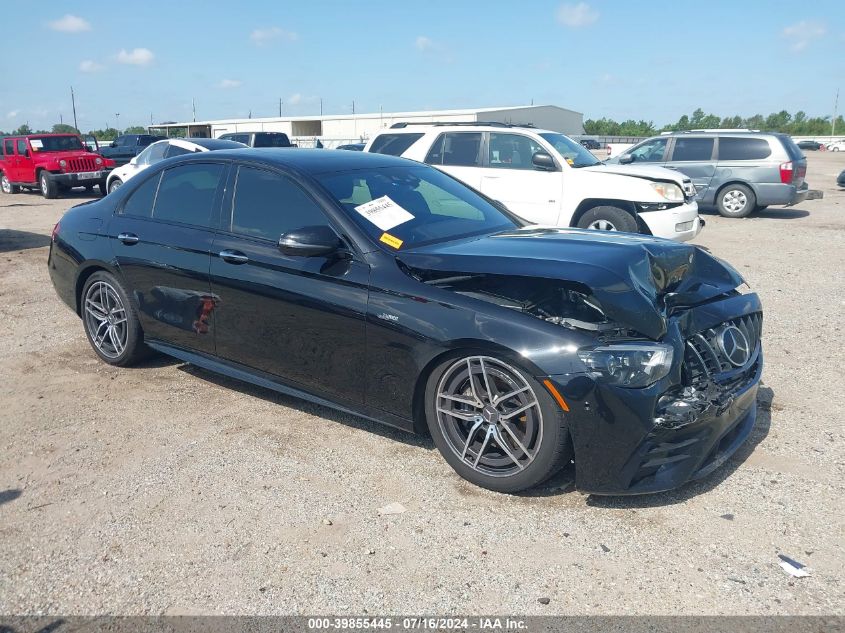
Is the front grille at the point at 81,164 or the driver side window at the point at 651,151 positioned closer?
the driver side window at the point at 651,151

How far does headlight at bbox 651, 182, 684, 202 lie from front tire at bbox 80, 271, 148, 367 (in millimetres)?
6829

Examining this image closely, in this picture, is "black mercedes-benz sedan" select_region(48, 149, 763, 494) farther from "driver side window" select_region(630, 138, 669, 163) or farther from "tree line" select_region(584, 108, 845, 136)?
"tree line" select_region(584, 108, 845, 136)

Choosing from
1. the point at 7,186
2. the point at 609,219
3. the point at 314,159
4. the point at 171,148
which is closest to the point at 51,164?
the point at 7,186

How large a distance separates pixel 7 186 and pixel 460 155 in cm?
1756

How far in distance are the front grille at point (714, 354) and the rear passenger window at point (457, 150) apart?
21.8 feet

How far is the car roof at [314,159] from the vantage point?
4434 mm

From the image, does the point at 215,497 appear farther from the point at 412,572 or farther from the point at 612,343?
the point at 612,343

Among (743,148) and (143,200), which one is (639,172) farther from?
(143,200)

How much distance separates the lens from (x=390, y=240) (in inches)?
156

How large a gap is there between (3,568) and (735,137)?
15.2 meters

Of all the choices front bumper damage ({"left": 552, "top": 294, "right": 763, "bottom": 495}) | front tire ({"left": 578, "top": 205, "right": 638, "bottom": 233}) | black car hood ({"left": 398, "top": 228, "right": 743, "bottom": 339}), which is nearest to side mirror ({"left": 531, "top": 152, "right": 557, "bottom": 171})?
front tire ({"left": 578, "top": 205, "right": 638, "bottom": 233})

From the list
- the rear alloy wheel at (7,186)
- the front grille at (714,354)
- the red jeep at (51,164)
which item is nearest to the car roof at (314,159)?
the front grille at (714,354)

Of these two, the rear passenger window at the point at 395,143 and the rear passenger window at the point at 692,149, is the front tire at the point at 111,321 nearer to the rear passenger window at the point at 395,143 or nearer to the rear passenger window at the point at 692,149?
the rear passenger window at the point at 395,143

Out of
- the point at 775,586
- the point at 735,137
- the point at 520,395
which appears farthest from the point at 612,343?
the point at 735,137
